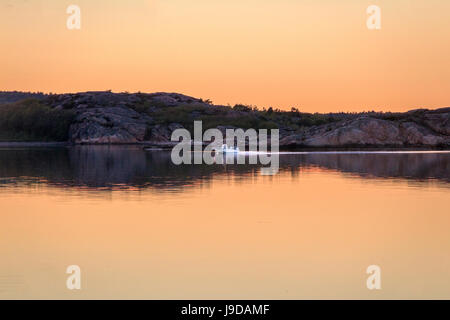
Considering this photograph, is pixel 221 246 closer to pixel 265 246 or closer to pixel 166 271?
pixel 265 246

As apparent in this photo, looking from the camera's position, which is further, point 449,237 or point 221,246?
point 449,237

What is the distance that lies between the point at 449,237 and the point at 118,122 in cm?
16663

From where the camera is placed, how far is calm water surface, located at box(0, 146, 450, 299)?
1412cm

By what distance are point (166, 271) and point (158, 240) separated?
12.5ft

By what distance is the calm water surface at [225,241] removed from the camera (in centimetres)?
1412

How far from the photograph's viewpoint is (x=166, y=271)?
50.0 ft

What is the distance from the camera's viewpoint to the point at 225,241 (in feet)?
61.7

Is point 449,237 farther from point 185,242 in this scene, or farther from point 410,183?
point 410,183

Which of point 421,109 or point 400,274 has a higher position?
point 421,109
